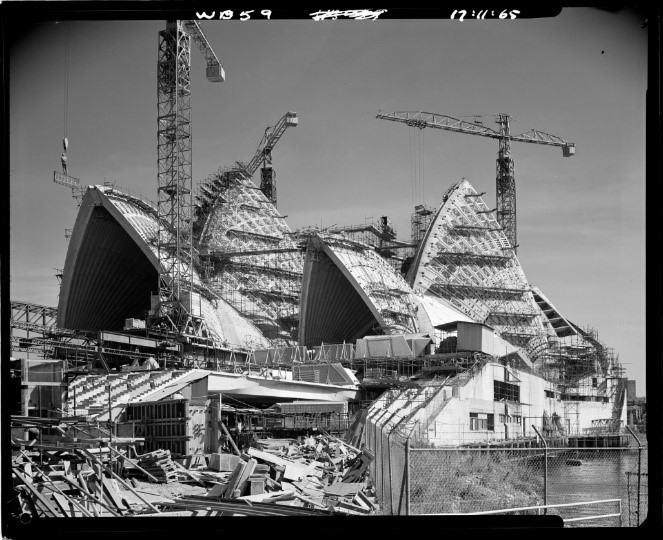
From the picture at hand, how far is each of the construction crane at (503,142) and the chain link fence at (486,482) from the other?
484 cm

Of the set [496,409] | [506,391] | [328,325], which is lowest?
[496,409]

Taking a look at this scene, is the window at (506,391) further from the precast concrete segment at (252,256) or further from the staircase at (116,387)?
the precast concrete segment at (252,256)

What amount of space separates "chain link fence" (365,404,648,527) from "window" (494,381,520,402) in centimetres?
397

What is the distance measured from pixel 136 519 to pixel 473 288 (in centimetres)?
6286

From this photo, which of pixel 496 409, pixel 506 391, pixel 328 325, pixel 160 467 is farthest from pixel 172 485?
pixel 328 325

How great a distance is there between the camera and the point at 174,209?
48281 mm

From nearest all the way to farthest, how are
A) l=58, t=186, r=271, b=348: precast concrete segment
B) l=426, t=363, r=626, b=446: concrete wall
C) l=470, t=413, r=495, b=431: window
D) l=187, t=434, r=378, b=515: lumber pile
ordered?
l=187, t=434, r=378, b=515: lumber pile < l=426, t=363, r=626, b=446: concrete wall < l=470, t=413, r=495, b=431: window < l=58, t=186, r=271, b=348: precast concrete segment

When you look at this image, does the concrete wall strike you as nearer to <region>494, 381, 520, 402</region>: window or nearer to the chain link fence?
<region>494, 381, 520, 402</region>: window

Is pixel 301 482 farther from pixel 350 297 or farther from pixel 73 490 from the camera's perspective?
pixel 350 297

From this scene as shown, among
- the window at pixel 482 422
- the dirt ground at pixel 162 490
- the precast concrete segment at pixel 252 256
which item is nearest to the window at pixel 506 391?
the window at pixel 482 422

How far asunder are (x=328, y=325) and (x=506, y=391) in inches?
880

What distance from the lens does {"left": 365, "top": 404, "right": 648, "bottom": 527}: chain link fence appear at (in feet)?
39.5

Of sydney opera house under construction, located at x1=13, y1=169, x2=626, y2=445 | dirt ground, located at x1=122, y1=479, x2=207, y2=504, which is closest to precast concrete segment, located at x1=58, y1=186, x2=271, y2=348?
sydney opera house under construction, located at x1=13, y1=169, x2=626, y2=445
